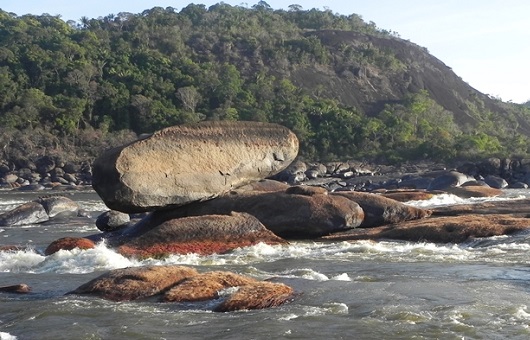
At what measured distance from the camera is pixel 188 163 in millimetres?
21438

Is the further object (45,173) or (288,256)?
(45,173)

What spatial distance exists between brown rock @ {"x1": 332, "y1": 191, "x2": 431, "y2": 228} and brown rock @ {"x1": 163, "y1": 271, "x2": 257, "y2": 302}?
9.86 meters

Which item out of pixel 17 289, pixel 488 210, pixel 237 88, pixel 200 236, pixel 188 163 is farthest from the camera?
pixel 237 88

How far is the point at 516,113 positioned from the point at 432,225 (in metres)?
124

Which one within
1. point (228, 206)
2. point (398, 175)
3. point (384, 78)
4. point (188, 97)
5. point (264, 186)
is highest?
point (384, 78)

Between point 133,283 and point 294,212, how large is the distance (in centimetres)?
944

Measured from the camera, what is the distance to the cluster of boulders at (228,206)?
780 inches

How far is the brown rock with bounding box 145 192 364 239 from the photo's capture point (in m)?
A: 21.7

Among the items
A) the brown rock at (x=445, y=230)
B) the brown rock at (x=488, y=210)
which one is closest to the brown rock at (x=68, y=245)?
the brown rock at (x=445, y=230)

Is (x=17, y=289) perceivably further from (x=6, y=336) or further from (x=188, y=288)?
(x=6, y=336)

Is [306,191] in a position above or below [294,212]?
above

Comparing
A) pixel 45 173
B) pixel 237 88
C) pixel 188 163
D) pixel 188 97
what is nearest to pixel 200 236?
pixel 188 163

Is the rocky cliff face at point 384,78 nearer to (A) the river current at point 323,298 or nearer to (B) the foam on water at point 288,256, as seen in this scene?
(B) the foam on water at point 288,256

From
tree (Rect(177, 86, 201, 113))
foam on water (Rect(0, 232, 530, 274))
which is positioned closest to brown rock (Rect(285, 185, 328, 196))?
foam on water (Rect(0, 232, 530, 274))
